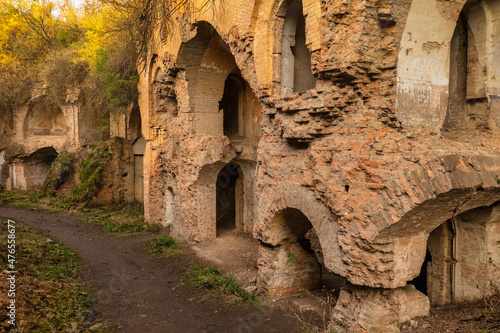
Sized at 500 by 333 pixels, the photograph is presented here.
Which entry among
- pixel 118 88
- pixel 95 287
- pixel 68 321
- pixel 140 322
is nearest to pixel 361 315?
pixel 140 322

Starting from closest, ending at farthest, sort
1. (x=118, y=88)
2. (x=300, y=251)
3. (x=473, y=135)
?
(x=473, y=135), (x=300, y=251), (x=118, y=88)

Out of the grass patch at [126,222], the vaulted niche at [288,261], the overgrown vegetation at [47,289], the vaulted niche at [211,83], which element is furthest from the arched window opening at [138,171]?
the vaulted niche at [288,261]

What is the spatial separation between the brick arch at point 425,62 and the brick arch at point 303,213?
5.41 ft

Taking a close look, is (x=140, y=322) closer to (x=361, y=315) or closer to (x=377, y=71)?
(x=361, y=315)

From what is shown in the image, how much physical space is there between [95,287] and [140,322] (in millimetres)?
1904

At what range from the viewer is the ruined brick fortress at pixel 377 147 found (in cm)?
467

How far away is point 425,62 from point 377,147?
1.40 meters

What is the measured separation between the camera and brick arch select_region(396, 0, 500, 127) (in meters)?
4.88

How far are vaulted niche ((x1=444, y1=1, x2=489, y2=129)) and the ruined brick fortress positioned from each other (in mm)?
16

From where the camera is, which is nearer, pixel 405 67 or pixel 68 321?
pixel 405 67

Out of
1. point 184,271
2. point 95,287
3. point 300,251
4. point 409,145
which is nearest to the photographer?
point 409,145

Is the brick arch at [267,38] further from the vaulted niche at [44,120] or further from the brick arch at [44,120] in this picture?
the vaulted niche at [44,120]

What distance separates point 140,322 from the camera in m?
6.12

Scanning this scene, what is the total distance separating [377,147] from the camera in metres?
4.72
